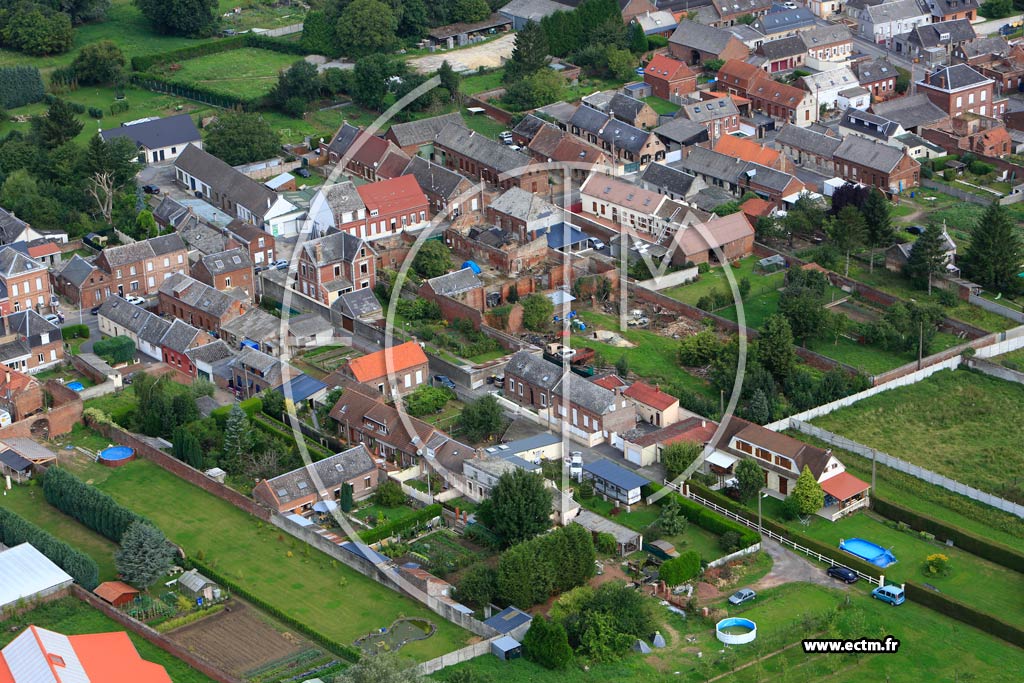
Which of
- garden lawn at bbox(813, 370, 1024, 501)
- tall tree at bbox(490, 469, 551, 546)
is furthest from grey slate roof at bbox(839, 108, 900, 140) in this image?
tall tree at bbox(490, 469, 551, 546)

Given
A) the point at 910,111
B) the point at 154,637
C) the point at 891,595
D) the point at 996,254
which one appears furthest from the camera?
the point at 910,111

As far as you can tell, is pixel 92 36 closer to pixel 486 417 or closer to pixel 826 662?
pixel 486 417

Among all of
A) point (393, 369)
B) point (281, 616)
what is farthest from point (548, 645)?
point (393, 369)

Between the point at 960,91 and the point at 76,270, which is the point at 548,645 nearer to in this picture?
the point at 76,270

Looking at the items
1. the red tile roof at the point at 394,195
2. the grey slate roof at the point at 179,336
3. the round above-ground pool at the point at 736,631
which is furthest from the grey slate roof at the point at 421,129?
the round above-ground pool at the point at 736,631

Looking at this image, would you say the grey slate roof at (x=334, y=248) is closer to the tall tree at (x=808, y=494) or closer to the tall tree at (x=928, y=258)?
the tall tree at (x=928, y=258)

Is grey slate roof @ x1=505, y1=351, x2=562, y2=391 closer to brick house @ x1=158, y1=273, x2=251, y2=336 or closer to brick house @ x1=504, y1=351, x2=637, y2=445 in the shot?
brick house @ x1=504, y1=351, x2=637, y2=445
